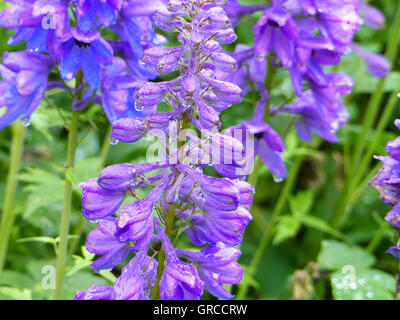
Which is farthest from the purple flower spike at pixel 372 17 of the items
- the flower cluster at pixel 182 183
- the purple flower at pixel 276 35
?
the flower cluster at pixel 182 183

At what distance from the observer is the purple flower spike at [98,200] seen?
5.45ft

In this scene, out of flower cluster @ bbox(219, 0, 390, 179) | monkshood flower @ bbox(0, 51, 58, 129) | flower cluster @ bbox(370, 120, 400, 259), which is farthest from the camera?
flower cluster @ bbox(219, 0, 390, 179)

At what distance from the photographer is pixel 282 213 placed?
174 inches

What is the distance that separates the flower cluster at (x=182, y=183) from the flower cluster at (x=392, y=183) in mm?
496

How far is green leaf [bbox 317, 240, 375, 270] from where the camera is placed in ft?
10.6

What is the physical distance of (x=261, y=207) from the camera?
15.4ft

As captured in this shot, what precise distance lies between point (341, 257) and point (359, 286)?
0.81 metres

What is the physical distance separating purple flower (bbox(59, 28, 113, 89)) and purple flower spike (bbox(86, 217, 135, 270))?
770mm

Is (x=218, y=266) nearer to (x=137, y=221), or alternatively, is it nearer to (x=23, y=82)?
(x=137, y=221)

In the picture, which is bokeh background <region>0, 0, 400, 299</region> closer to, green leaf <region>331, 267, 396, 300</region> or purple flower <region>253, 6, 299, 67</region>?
green leaf <region>331, 267, 396, 300</region>

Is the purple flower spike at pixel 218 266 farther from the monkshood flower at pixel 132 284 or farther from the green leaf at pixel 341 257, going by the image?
the green leaf at pixel 341 257

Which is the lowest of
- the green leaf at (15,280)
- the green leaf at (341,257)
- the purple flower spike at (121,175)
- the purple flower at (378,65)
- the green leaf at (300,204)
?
the green leaf at (15,280)

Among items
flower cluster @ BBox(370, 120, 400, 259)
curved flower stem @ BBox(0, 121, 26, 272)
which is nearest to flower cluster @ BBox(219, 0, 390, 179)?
flower cluster @ BBox(370, 120, 400, 259)
